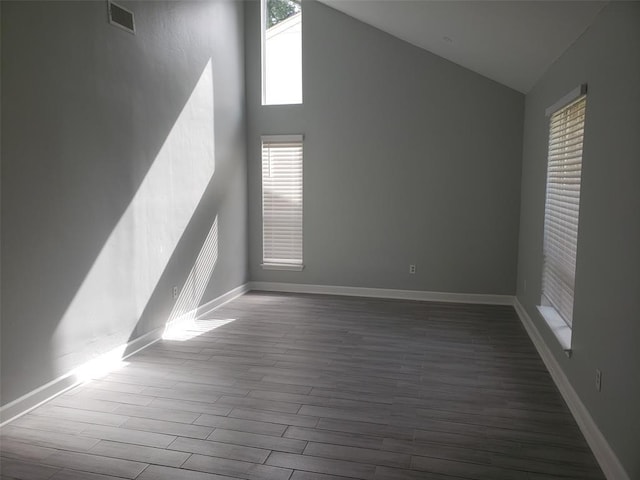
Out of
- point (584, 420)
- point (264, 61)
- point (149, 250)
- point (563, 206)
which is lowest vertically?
point (584, 420)

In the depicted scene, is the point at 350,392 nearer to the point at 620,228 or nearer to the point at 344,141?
the point at 620,228

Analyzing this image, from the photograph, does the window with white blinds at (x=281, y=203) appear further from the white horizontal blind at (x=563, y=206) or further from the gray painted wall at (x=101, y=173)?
the white horizontal blind at (x=563, y=206)

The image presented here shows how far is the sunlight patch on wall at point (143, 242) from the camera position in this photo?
3.52m

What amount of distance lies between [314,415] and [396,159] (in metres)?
3.78

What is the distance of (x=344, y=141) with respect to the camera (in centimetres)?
614

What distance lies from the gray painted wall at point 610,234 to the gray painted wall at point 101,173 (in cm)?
334

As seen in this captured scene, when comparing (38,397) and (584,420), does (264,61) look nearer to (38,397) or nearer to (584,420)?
(38,397)

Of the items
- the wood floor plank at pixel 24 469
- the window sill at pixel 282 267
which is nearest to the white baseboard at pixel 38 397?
the wood floor plank at pixel 24 469

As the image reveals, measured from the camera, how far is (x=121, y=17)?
3842 mm

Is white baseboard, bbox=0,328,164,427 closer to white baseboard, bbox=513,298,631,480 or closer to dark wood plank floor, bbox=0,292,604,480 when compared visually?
dark wood plank floor, bbox=0,292,604,480

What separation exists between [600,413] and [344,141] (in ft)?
14.3

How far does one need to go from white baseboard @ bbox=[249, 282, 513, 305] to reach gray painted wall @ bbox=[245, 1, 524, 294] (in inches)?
3.0

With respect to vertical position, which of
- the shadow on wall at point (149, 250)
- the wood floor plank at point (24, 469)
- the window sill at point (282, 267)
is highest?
the shadow on wall at point (149, 250)

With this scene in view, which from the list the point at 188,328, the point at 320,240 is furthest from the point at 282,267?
the point at 188,328
